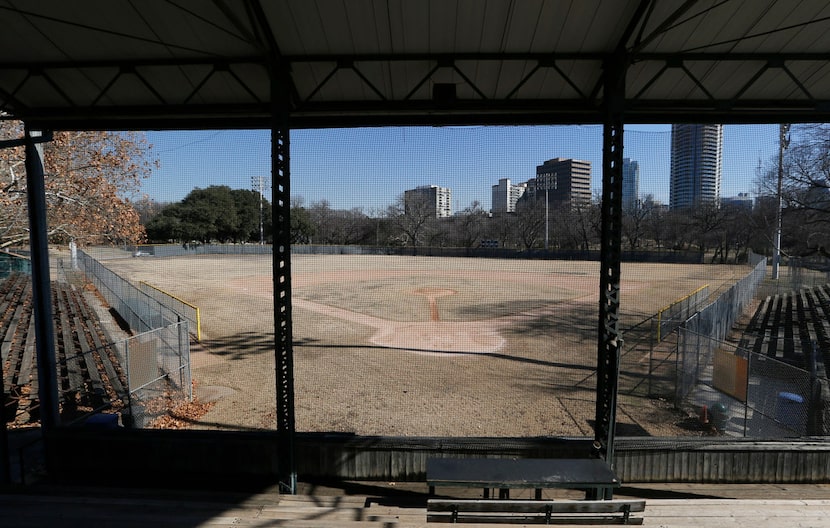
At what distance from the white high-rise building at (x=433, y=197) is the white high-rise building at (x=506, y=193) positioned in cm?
80

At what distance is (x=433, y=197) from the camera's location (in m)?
7.95

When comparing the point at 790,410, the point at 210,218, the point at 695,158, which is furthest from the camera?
the point at 210,218

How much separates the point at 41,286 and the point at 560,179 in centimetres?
837

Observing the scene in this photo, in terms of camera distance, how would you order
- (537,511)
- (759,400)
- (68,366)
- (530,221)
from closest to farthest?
1. (537,511)
2. (759,400)
3. (68,366)
4. (530,221)

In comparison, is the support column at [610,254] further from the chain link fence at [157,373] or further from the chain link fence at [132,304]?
the chain link fence at [132,304]

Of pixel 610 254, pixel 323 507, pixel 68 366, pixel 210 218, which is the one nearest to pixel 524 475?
pixel 323 507

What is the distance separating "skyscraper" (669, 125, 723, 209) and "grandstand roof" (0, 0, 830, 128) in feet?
7.12

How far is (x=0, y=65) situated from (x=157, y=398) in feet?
21.6

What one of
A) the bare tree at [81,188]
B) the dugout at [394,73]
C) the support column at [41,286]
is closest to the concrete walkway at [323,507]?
the dugout at [394,73]

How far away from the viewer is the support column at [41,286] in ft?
18.3

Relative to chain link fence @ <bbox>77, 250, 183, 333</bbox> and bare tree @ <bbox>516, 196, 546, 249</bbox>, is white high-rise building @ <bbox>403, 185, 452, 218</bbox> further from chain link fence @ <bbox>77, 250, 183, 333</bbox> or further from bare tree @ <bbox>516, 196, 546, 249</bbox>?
chain link fence @ <bbox>77, 250, 183, 333</bbox>

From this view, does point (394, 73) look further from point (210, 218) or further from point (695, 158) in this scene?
point (210, 218)

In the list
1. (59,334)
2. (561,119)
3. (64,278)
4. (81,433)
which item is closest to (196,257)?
(64,278)

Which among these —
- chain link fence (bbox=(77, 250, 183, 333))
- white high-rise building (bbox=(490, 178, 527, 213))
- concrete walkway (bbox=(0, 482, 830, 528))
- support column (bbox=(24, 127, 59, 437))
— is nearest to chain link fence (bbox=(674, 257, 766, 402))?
concrete walkway (bbox=(0, 482, 830, 528))
